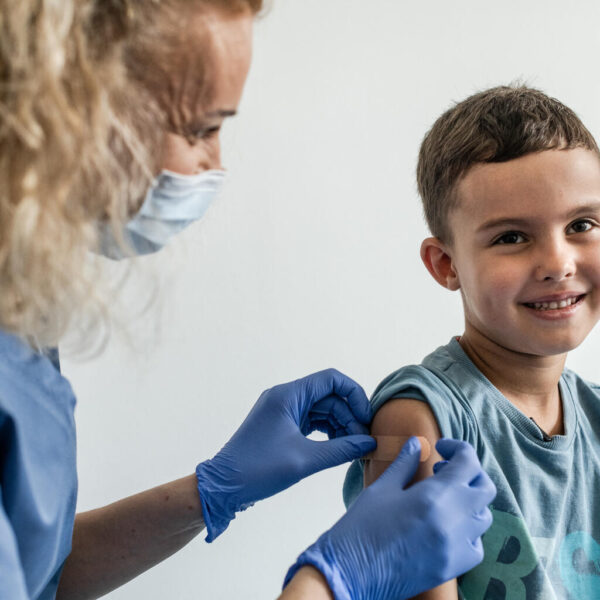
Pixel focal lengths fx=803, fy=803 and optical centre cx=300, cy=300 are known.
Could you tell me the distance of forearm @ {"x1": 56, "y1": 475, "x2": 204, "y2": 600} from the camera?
49.5 inches

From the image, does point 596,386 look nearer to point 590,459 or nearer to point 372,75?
point 590,459

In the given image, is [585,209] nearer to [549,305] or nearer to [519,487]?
[549,305]

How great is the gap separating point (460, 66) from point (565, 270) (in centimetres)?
89

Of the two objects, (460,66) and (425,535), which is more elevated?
(460,66)

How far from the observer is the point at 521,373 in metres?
1.29

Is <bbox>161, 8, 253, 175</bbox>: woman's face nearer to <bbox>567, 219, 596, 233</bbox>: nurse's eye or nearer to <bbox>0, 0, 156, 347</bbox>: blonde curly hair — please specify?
<bbox>0, 0, 156, 347</bbox>: blonde curly hair

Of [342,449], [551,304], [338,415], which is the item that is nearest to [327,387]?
[338,415]

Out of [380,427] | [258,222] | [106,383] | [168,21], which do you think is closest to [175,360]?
[106,383]

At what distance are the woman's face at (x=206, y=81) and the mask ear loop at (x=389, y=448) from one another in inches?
19.3

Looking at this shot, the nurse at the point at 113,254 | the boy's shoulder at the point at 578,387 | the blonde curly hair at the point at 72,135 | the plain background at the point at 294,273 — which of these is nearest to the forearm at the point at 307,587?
the nurse at the point at 113,254

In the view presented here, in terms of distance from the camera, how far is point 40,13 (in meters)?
0.75

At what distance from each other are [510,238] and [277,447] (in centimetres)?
48

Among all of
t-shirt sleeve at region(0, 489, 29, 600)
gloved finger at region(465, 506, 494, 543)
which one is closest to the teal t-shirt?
gloved finger at region(465, 506, 494, 543)

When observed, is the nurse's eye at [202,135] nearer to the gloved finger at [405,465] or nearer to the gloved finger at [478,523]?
the gloved finger at [405,465]
